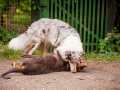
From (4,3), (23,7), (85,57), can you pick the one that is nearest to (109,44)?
(85,57)

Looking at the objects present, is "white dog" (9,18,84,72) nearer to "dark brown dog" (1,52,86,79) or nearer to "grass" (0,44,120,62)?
"grass" (0,44,120,62)

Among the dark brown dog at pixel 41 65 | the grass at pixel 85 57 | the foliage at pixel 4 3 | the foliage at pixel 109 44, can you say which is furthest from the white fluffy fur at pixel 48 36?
the foliage at pixel 4 3

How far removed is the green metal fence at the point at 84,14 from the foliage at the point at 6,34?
46.0 inches

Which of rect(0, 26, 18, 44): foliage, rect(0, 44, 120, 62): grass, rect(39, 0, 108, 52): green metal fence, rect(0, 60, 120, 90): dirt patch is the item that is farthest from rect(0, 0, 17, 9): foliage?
rect(0, 60, 120, 90): dirt patch

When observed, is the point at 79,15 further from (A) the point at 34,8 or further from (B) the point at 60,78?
(B) the point at 60,78

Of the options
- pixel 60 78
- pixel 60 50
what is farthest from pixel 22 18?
pixel 60 78

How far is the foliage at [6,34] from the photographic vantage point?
1096 centimetres

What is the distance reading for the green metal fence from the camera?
10617mm

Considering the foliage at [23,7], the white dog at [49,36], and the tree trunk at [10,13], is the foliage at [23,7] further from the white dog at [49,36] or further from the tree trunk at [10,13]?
the white dog at [49,36]

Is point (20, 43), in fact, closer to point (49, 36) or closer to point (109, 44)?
point (49, 36)

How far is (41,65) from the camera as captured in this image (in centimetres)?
739

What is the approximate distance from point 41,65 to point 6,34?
3.98 m

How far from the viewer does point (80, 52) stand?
7871 mm

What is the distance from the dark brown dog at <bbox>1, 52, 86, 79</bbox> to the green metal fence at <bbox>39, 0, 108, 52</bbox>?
9.39ft
